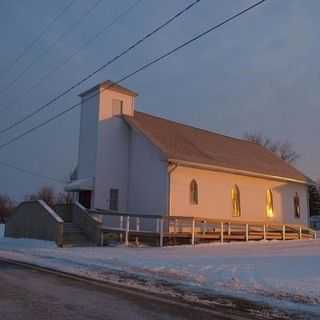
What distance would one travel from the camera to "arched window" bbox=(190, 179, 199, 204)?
101 ft

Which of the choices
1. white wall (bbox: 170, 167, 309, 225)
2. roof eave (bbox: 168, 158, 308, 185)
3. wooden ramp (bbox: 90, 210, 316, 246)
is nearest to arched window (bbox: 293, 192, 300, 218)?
white wall (bbox: 170, 167, 309, 225)

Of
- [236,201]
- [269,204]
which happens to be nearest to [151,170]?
[236,201]

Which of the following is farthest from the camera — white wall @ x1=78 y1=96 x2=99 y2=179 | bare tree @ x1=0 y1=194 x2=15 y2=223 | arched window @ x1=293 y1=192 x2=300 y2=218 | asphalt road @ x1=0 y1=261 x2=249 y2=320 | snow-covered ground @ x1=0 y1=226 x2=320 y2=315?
bare tree @ x1=0 y1=194 x2=15 y2=223

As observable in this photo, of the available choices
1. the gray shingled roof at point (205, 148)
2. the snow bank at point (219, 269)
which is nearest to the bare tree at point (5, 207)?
the gray shingled roof at point (205, 148)

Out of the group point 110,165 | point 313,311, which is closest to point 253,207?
point 110,165

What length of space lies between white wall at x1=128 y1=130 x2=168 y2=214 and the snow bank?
6.94 metres

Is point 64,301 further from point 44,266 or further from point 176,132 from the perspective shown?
point 176,132

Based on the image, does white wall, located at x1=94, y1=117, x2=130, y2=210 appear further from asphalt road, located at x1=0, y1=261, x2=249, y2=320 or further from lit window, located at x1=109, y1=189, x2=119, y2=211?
asphalt road, located at x1=0, y1=261, x2=249, y2=320

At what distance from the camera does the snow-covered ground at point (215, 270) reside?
11.5 m

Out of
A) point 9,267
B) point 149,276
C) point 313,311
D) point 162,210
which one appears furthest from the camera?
point 162,210

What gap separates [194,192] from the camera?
31.1m

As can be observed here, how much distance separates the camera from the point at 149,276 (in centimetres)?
1435

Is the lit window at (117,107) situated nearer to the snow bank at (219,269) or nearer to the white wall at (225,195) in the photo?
the white wall at (225,195)

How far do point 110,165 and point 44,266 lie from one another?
15655mm
